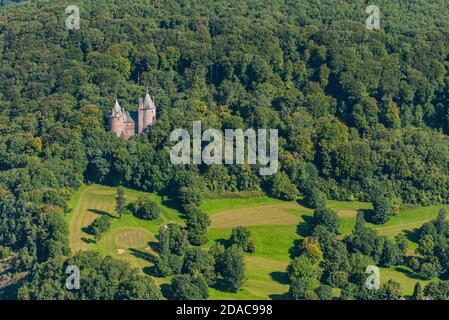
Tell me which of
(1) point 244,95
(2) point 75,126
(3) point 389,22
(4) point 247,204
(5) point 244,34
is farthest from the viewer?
(3) point 389,22

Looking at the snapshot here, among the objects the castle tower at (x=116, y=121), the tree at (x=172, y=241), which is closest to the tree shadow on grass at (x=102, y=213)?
the tree at (x=172, y=241)

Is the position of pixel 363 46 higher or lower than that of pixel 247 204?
higher

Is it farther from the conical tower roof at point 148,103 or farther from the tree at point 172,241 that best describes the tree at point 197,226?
the conical tower roof at point 148,103

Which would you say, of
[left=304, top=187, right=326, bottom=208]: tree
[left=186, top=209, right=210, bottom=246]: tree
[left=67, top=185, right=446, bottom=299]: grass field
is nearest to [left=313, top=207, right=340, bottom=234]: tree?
[left=67, top=185, right=446, bottom=299]: grass field

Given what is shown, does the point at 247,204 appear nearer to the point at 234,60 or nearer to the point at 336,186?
the point at 336,186

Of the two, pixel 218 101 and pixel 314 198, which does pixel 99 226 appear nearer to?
pixel 314 198

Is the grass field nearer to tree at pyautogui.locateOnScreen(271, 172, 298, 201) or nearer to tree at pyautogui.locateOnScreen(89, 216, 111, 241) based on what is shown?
tree at pyautogui.locateOnScreen(89, 216, 111, 241)
